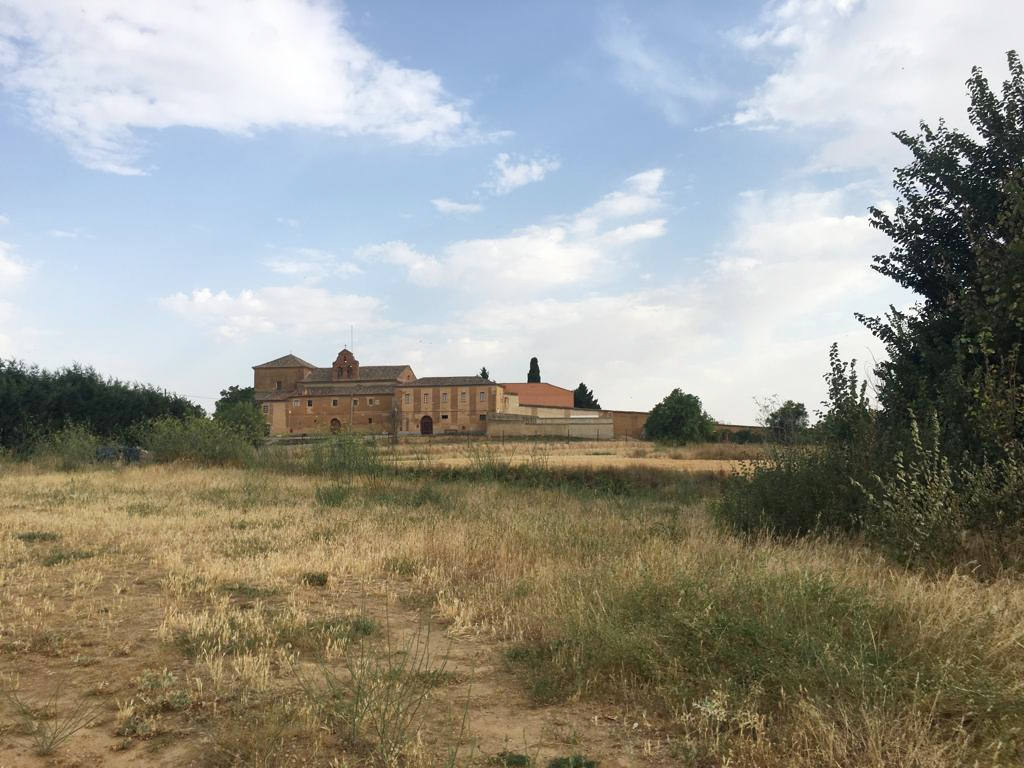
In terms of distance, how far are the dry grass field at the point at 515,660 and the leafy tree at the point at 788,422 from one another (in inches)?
116

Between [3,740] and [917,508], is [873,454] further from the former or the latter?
[3,740]

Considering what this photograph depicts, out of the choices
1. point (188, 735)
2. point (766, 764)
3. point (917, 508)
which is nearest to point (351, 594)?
point (188, 735)

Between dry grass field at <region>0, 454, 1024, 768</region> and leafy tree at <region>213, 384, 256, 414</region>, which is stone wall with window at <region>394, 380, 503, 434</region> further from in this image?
dry grass field at <region>0, 454, 1024, 768</region>

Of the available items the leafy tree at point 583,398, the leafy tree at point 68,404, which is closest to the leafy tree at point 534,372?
the leafy tree at point 583,398

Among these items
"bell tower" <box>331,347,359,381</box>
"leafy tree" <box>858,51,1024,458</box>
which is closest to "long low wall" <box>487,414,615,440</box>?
"bell tower" <box>331,347,359,381</box>

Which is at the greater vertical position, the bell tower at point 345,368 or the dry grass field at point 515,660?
the bell tower at point 345,368

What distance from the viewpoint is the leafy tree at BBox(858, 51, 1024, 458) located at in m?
6.67

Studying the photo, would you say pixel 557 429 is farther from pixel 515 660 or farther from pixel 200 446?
pixel 515 660

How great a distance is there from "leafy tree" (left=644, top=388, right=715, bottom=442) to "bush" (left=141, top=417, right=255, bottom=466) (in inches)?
1572

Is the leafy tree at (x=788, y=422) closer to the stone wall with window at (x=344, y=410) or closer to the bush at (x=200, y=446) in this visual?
the bush at (x=200, y=446)

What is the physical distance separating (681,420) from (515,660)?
56.2 m

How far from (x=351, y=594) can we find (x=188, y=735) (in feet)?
10.3

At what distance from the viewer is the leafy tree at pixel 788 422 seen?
9869 millimetres

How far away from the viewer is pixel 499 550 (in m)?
7.64
